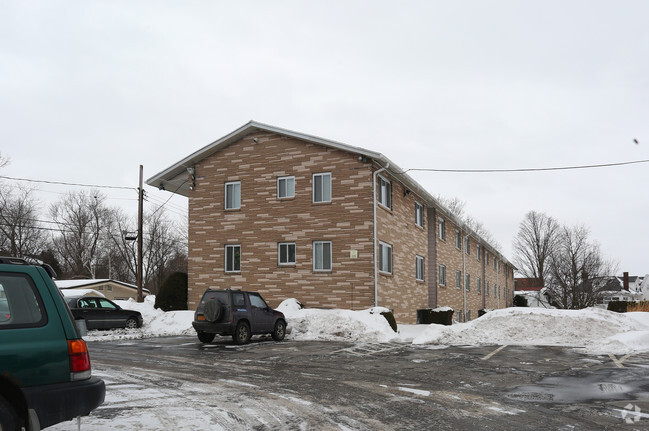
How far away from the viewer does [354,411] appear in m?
7.11

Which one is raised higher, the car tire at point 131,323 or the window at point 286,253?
the window at point 286,253

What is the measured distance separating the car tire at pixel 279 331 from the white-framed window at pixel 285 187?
283 inches

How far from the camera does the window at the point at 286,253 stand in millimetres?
23625

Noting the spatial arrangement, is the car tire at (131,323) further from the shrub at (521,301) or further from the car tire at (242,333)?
the shrub at (521,301)

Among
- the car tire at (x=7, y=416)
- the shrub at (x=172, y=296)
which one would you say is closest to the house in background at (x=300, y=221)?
the shrub at (x=172, y=296)

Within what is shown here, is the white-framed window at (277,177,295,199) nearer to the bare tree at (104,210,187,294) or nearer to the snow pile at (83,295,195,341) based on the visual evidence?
the snow pile at (83,295,195,341)

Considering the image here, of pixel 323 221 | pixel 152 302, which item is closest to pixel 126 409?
pixel 323 221

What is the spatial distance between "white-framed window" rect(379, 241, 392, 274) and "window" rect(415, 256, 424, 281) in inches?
187

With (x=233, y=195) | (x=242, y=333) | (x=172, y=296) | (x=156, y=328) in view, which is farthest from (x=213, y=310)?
(x=172, y=296)

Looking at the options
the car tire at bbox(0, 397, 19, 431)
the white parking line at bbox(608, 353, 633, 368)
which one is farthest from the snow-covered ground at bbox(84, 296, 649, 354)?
the car tire at bbox(0, 397, 19, 431)

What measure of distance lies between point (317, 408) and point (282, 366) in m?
4.44

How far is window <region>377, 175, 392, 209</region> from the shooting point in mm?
23464

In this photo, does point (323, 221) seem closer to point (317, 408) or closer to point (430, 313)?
point (430, 313)

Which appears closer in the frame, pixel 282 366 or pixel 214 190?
pixel 282 366
